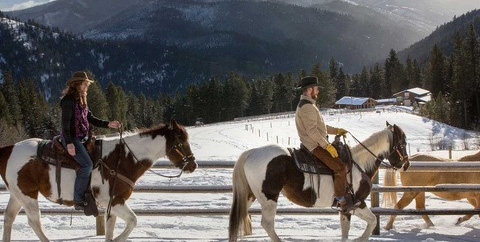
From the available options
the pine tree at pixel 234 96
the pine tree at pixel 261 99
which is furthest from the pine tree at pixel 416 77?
the pine tree at pixel 234 96

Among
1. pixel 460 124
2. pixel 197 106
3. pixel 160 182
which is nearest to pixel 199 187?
pixel 160 182

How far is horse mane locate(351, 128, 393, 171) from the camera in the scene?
25.0 feet

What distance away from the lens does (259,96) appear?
10256 cm

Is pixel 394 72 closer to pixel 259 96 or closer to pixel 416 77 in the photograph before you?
pixel 416 77

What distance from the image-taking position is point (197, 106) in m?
96.8

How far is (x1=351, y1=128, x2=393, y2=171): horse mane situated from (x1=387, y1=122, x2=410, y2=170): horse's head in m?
0.07

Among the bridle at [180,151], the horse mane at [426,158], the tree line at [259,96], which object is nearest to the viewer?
the bridle at [180,151]

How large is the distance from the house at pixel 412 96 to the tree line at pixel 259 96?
1824mm

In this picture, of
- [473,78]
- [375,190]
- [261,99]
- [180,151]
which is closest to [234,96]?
[261,99]

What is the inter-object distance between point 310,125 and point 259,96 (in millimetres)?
95807

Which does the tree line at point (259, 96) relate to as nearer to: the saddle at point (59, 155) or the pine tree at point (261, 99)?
the pine tree at point (261, 99)

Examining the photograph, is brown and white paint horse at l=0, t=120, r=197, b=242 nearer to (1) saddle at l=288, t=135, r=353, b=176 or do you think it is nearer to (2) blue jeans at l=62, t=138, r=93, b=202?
(2) blue jeans at l=62, t=138, r=93, b=202

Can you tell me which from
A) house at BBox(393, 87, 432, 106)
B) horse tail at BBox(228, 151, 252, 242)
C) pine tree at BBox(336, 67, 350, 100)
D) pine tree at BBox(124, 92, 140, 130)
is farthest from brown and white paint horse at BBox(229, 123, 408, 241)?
pine tree at BBox(336, 67, 350, 100)

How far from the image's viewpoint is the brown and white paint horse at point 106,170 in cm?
689
